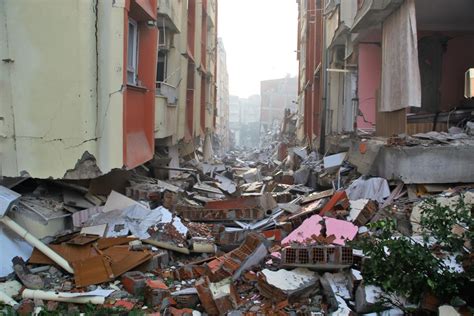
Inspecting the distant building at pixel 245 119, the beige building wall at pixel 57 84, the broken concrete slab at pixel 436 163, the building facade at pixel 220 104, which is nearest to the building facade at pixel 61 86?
the beige building wall at pixel 57 84

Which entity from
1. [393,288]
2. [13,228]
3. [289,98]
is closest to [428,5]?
[393,288]

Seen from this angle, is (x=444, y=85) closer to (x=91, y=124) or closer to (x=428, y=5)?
(x=428, y=5)

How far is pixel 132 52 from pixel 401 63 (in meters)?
5.35

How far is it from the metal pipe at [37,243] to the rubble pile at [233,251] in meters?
0.02

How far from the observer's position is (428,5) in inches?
452

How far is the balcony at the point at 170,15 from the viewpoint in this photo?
11.1m

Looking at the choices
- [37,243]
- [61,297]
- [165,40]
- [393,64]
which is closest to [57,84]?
[37,243]

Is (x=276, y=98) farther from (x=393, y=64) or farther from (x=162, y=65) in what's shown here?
(x=393, y=64)

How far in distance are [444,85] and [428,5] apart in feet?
11.2

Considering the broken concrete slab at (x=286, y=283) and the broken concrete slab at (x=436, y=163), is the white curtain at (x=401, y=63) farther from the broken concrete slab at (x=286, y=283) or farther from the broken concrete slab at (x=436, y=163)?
the broken concrete slab at (x=286, y=283)

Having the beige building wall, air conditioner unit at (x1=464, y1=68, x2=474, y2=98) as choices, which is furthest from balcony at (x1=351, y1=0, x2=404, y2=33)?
the beige building wall

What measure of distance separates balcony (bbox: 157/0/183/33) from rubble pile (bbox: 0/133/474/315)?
414cm

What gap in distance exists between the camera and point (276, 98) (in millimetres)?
68000

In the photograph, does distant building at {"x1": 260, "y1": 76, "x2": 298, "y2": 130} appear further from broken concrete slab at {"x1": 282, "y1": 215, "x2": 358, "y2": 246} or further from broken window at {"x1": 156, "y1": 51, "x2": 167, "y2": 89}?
broken concrete slab at {"x1": 282, "y1": 215, "x2": 358, "y2": 246}
